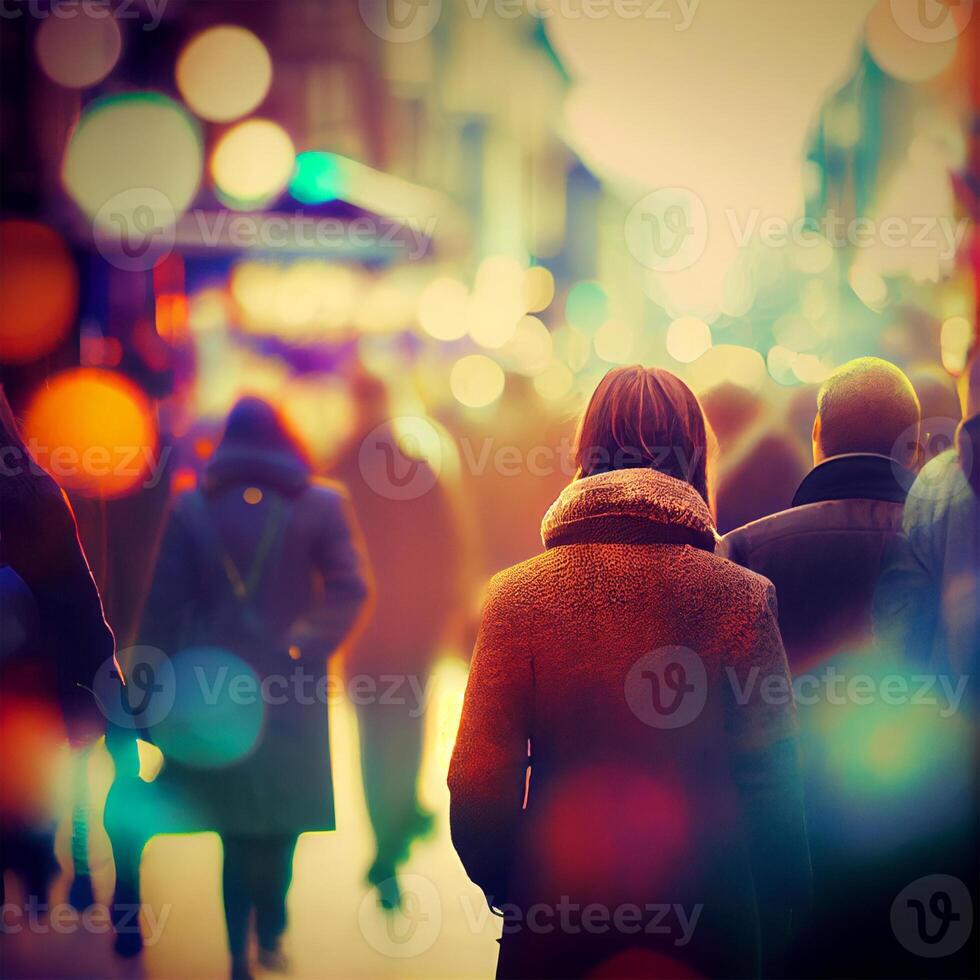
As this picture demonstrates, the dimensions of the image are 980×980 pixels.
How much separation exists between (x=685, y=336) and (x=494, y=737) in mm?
1495

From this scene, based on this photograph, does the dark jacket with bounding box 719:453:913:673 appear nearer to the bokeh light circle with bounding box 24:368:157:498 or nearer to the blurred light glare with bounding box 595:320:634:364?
the blurred light glare with bounding box 595:320:634:364

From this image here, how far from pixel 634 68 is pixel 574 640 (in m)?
1.93

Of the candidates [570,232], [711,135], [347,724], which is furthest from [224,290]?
[711,135]

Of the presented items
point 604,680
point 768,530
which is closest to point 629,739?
point 604,680

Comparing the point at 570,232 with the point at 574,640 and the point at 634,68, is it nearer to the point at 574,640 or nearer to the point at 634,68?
the point at 634,68

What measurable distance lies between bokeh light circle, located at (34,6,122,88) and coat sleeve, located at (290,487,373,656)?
1459 millimetres

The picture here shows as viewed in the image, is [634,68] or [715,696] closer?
[715,696]

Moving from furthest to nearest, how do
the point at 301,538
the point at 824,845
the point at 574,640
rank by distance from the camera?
the point at 301,538 < the point at 824,845 < the point at 574,640

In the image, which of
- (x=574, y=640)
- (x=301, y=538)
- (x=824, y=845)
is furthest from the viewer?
(x=301, y=538)

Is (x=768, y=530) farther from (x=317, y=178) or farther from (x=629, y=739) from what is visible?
(x=317, y=178)

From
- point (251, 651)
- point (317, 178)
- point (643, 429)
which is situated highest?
point (317, 178)

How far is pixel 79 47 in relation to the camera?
9.20ft

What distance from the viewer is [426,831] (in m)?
2.85
